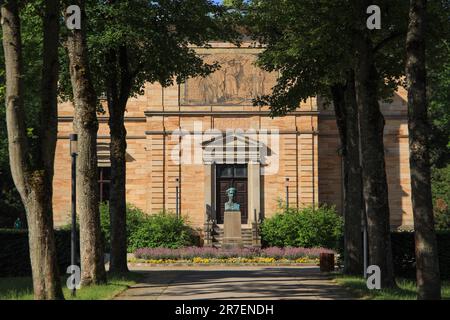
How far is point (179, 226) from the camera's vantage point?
4575 centimetres

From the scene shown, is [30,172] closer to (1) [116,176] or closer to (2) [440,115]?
(1) [116,176]

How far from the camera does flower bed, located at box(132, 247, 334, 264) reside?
38.0m

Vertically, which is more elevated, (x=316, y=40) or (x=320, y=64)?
(x=316, y=40)

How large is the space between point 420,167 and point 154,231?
30.1 m

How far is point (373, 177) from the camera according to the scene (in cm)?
2105

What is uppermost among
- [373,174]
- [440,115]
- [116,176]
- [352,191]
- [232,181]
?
[440,115]

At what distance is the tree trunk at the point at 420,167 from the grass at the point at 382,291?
1.90 m

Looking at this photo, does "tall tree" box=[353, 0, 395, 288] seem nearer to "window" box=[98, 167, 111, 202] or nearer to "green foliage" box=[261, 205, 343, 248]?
"green foliage" box=[261, 205, 343, 248]

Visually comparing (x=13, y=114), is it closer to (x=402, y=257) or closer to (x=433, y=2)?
(x=433, y=2)

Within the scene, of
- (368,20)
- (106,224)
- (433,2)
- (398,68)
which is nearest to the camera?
(368,20)

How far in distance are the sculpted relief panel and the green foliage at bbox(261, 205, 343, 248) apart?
758cm

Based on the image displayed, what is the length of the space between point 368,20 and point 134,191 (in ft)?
103

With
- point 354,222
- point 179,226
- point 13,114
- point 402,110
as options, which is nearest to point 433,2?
point 354,222

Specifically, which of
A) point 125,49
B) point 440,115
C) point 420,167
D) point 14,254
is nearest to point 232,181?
point 440,115
